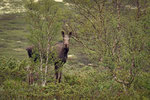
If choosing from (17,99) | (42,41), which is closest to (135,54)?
(17,99)

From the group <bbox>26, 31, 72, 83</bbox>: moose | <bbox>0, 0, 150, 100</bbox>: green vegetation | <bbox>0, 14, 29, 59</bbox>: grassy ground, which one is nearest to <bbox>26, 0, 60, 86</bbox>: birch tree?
<bbox>0, 0, 150, 100</bbox>: green vegetation

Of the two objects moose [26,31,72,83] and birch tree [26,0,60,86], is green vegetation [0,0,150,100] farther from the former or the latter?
moose [26,31,72,83]

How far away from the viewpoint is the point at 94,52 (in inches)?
401

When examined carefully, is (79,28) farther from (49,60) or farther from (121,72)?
(121,72)

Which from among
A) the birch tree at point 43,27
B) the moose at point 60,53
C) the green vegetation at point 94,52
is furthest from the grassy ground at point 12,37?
the birch tree at point 43,27

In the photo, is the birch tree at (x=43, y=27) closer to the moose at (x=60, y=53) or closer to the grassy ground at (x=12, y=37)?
the moose at (x=60, y=53)

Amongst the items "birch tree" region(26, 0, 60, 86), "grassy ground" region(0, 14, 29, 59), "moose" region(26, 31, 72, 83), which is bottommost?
"grassy ground" region(0, 14, 29, 59)

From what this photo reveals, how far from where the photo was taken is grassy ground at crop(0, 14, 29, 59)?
1209 inches

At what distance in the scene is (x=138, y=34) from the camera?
25.7ft

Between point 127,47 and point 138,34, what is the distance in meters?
0.64

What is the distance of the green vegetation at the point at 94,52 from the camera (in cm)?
743

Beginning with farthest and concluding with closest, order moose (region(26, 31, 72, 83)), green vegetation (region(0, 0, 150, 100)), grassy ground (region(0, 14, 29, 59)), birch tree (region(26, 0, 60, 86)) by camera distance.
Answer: grassy ground (region(0, 14, 29, 59))
moose (region(26, 31, 72, 83))
birch tree (region(26, 0, 60, 86))
green vegetation (region(0, 0, 150, 100))

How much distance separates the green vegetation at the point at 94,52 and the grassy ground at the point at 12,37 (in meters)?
15.6

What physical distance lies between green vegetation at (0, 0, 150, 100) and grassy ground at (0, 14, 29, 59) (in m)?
15.6
